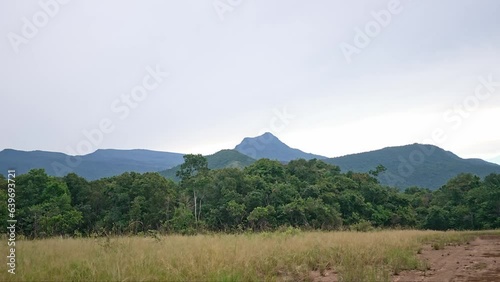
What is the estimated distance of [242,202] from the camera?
40.7m

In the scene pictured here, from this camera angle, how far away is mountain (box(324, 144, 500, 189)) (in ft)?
518

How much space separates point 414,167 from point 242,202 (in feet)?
514

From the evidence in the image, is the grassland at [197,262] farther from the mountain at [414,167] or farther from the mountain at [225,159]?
the mountain at [225,159]

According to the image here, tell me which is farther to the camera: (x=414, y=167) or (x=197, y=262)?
(x=414, y=167)

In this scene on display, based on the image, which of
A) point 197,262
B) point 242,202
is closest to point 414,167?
point 242,202

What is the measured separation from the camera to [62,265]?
5559 millimetres

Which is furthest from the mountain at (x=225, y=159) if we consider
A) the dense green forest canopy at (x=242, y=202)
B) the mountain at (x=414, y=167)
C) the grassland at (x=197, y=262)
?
the grassland at (x=197, y=262)

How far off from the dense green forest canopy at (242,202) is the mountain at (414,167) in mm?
95738

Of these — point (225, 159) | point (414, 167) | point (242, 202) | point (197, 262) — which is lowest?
point (242, 202)

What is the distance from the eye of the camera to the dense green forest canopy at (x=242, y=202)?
3419 cm

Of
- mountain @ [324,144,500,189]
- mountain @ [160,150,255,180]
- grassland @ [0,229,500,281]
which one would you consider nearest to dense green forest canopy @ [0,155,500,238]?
grassland @ [0,229,500,281]

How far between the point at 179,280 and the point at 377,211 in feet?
151

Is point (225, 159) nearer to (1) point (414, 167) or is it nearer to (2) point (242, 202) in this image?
(1) point (414, 167)

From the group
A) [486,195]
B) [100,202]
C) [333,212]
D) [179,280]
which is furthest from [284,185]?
[179,280]
